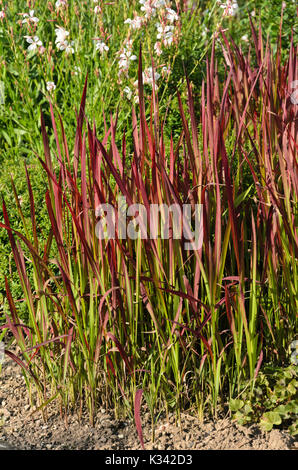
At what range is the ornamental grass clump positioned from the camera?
184 centimetres

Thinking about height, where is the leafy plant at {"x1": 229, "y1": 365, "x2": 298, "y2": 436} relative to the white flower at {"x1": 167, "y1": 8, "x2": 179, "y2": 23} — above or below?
below

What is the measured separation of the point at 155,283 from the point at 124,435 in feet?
1.89

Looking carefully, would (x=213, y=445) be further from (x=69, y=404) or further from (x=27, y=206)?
(x=27, y=206)

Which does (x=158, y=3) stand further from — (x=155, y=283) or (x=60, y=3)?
(x=155, y=283)

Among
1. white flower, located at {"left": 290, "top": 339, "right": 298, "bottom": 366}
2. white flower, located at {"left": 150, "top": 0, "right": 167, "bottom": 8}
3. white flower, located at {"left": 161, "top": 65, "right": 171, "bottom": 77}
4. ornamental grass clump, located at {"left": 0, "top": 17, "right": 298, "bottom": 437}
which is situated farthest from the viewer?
white flower, located at {"left": 161, "top": 65, "right": 171, "bottom": 77}

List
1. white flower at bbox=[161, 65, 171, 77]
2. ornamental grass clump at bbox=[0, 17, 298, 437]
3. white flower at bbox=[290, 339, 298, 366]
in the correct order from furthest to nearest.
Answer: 1. white flower at bbox=[161, 65, 171, 77]
2. white flower at bbox=[290, 339, 298, 366]
3. ornamental grass clump at bbox=[0, 17, 298, 437]

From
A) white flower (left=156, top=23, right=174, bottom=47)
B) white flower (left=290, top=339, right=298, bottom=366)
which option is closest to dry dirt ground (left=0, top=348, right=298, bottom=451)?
white flower (left=290, top=339, right=298, bottom=366)

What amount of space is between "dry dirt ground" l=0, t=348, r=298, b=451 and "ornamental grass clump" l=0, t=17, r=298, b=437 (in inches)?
2.2

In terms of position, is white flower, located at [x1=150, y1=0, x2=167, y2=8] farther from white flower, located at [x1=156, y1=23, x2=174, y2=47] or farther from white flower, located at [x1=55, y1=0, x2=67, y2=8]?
white flower, located at [x1=55, y1=0, x2=67, y2=8]

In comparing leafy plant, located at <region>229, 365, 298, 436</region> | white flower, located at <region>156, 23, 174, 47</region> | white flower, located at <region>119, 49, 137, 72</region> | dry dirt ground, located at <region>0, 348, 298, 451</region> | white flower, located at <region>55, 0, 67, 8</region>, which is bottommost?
dry dirt ground, located at <region>0, 348, 298, 451</region>

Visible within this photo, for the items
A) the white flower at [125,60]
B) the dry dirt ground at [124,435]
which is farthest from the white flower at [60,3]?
the dry dirt ground at [124,435]

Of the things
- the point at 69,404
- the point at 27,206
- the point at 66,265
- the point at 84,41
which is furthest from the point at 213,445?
the point at 84,41

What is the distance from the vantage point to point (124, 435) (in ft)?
6.39

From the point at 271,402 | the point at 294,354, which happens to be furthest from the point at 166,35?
the point at 271,402
